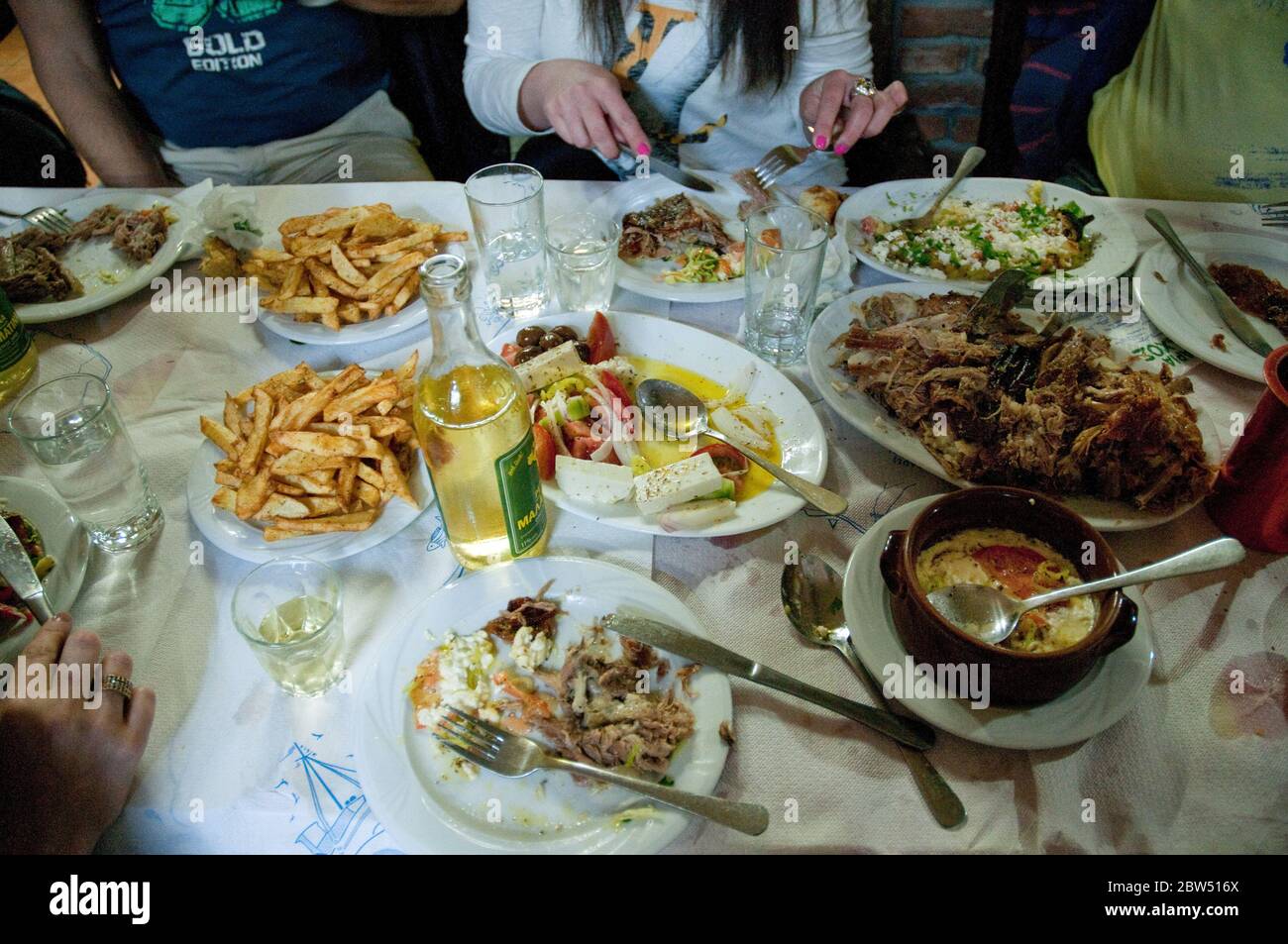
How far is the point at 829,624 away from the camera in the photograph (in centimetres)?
133

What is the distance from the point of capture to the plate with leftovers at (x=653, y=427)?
57.1 inches

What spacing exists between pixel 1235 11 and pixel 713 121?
162cm

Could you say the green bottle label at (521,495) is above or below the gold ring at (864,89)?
below

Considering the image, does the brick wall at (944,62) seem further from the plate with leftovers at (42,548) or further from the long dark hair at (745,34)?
the plate with leftovers at (42,548)

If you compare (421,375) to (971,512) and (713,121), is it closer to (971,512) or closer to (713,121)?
(971,512)

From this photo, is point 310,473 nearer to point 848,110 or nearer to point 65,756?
point 65,756

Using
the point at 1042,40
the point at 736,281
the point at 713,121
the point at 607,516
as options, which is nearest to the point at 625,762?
the point at 607,516

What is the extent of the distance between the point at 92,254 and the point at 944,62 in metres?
3.34

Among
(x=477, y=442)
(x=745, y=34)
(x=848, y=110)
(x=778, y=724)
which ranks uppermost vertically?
(x=745, y=34)

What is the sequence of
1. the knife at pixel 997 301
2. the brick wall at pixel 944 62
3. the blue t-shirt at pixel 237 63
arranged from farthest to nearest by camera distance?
1. the brick wall at pixel 944 62
2. the blue t-shirt at pixel 237 63
3. the knife at pixel 997 301

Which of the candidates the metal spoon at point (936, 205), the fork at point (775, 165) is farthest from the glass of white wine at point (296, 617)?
the metal spoon at point (936, 205)

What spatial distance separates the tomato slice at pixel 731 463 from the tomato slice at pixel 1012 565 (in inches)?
17.2

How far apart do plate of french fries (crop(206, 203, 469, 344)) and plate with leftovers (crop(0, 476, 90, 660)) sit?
23.6 inches

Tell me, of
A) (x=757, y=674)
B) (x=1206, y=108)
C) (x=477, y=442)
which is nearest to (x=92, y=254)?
(x=477, y=442)
